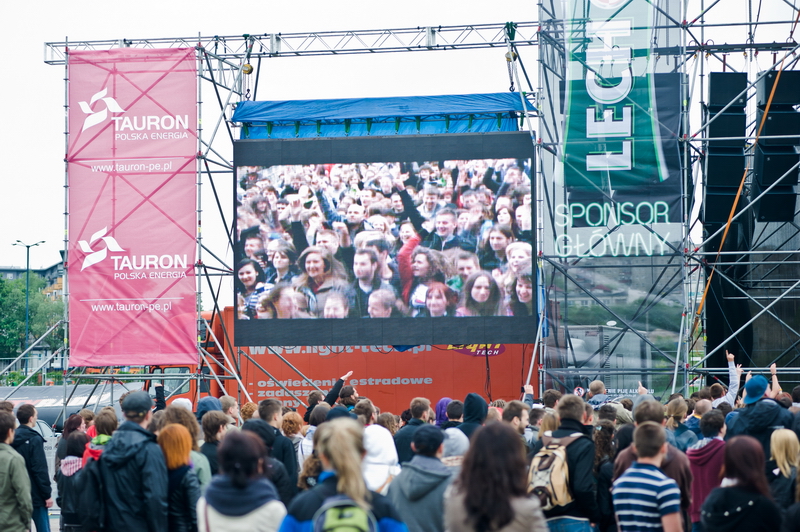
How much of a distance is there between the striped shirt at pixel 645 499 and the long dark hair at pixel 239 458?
206 centimetres

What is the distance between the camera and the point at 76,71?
15852 millimetres

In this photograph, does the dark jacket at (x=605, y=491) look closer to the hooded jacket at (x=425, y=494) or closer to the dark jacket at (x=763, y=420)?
the dark jacket at (x=763, y=420)

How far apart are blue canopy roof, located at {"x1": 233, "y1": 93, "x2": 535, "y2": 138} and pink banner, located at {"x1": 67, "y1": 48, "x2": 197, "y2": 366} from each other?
1.31 meters

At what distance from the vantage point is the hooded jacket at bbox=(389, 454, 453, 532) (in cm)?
485

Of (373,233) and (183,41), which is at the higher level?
(183,41)

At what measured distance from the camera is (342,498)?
12.2 feet

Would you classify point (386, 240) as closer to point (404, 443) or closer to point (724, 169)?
point (724, 169)

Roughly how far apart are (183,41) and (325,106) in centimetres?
286

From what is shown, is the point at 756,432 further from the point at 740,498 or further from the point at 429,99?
the point at 429,99

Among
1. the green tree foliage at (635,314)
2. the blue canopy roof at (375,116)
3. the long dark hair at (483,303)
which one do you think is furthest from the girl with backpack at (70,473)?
the blue canopy roof at (375,116)

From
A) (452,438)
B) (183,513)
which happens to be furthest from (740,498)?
(183,513)

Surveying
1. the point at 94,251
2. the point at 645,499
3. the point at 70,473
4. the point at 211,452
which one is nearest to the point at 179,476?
the point at 211,452

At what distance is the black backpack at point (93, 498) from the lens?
5555mm

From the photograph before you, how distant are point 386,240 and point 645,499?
10.4m
